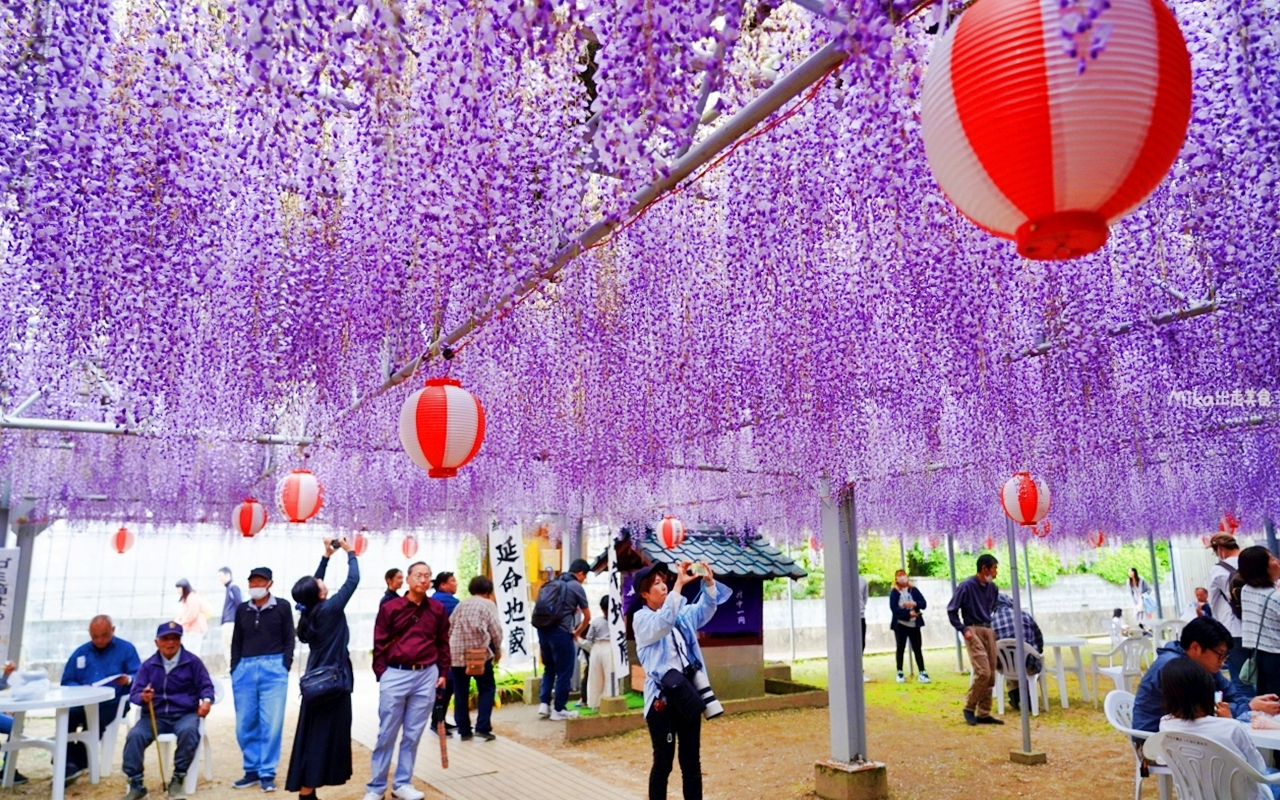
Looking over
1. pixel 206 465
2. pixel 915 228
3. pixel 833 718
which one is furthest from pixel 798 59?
pixel 206 465

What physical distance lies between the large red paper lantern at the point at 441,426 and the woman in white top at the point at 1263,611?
3.88 m

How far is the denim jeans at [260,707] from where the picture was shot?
18.9 feet

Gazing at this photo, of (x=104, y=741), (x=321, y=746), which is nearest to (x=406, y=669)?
(x=321, y=746)

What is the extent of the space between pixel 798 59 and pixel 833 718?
4.19m

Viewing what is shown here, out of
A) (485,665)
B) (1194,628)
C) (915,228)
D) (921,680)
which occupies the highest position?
(915,228)

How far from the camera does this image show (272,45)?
1982 millimetres

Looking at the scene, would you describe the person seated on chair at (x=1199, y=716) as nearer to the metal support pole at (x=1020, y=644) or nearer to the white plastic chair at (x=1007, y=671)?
the metal support pole at (x=1020, y=644)

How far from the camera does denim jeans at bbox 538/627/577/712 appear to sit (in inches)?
313

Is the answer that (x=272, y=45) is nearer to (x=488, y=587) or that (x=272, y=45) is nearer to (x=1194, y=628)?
(x=1194, y=628)

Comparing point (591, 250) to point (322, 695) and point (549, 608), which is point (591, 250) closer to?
point (322, 695)

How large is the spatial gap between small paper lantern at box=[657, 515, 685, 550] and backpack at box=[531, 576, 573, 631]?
5.43ft

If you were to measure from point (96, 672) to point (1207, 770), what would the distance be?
6893 millimetres

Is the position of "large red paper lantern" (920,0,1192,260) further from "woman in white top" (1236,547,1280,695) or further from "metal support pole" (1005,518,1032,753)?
"metal support pole" (1005,518,1032,753)

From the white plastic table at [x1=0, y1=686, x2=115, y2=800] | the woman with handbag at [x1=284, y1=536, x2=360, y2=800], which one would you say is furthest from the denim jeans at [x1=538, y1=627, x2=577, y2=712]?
the white plastic table at [x1=0, y1=686, x2=115, y2=800]
